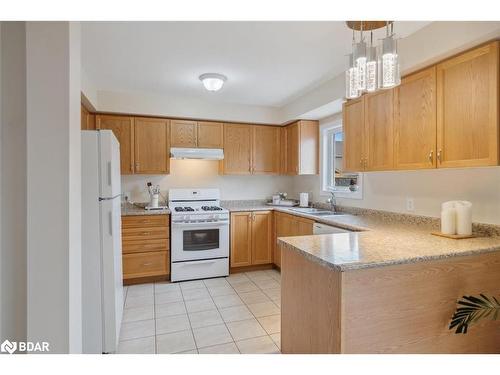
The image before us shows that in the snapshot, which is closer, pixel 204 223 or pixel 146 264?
pixel 146 264

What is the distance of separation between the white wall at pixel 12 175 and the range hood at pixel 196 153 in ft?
8.19

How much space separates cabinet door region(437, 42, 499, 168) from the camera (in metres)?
1.70

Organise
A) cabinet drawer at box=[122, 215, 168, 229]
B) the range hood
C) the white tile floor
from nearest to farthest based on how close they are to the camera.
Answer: the white tile floor → cabinet drawer at box=[122, 215, 168, 229] → the range hood

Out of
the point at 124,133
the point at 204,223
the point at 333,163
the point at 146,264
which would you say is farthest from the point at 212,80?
the point at 146,264

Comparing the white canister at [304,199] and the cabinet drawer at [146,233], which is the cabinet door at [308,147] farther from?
the cabinet drawer at [146,233]

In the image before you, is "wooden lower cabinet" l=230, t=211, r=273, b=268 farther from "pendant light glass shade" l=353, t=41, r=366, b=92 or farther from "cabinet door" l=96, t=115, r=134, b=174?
"pendant light glass shade" l=353, t=41, r=366, b=92

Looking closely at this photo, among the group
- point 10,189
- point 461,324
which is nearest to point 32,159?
point 10,189

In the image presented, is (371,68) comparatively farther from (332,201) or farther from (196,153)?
(196,153)

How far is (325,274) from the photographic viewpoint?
1.50 meters

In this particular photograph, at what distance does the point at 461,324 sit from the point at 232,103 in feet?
11.6

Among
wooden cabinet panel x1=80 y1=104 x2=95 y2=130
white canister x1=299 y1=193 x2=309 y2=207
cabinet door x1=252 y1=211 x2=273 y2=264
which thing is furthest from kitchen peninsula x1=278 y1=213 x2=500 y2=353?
wooden cabinet panel x1=80 y1=104 x2=95 y2=130

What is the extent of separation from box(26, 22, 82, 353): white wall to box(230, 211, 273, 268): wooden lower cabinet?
2655 mm

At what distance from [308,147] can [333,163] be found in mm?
426

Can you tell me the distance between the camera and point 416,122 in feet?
7.16
